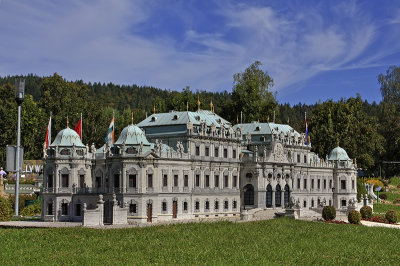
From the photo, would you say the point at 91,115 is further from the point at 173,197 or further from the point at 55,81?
the point at 173,197

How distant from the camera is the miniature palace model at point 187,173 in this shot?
226ft

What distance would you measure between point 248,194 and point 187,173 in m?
12.7

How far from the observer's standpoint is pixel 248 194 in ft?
278

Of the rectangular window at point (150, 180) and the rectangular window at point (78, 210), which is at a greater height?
the rectangular window at point (150, 180)

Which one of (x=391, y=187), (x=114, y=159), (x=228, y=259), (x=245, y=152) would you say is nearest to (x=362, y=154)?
(x=391, y=187)

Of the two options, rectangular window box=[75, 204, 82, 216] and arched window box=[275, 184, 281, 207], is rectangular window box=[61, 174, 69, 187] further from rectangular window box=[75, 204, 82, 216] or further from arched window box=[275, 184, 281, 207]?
arched window box=[275, 184, 281, 207]

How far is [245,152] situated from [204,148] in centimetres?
951

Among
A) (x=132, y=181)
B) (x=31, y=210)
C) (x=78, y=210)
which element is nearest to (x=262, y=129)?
(x=132, y=181)

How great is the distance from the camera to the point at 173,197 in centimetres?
7319

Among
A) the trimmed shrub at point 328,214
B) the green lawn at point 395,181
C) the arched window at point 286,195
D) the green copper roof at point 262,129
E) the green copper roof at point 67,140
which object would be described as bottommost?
the trimmed shrub at point 328,214

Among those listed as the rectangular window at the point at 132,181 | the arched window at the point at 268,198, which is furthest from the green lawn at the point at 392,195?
the rectangular window at the point at 132,181

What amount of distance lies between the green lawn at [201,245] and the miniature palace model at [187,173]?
9.37m

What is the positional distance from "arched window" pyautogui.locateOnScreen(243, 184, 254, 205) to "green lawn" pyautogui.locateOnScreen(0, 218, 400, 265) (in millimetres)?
24066

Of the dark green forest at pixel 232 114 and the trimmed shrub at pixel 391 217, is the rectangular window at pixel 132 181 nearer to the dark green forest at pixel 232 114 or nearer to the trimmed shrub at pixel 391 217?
the trimmed shrub at pixel 391 217
